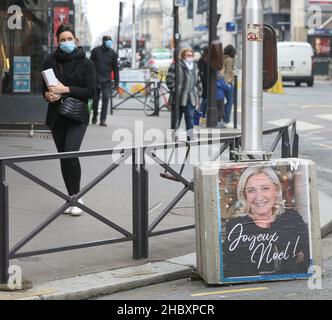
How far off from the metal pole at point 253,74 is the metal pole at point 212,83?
10914mm

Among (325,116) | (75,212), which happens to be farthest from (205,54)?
(75,212)

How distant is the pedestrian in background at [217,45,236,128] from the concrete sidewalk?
30.2 ft

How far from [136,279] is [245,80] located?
1.92 m

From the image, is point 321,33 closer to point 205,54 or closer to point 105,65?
point 205,54

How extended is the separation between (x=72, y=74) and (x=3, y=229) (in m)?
2.81

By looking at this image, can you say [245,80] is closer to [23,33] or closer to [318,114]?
[23,33]

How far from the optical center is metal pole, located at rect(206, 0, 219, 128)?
58.4 ft

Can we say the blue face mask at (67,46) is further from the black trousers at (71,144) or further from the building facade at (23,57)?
the building facade at (23,57)

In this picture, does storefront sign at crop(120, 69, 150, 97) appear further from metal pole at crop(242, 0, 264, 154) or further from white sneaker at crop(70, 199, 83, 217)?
metal pole at crop(242, 0, 264, 154)

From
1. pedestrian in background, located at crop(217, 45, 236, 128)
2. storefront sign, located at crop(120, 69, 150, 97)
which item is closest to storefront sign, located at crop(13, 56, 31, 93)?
pedestrian in background, located at crop(217, 45, 236, 128)

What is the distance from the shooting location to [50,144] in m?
14.1

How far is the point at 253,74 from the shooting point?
676cm

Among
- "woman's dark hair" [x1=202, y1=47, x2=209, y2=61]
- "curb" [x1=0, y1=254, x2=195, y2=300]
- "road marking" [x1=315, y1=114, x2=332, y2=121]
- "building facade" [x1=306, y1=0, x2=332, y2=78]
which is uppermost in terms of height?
"building facade" [x1=306, y1=0, x2=332, y2=78]
